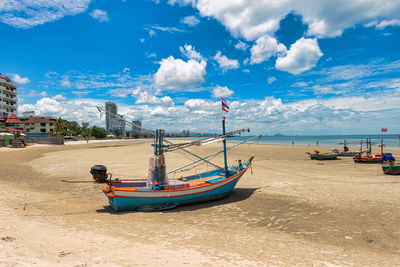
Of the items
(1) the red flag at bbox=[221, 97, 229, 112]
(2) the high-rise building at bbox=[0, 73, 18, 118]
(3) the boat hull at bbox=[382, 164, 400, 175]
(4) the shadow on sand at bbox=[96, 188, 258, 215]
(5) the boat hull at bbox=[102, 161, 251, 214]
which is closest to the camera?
(5) the boat hull at bbox=[102, 161, 251, 214]

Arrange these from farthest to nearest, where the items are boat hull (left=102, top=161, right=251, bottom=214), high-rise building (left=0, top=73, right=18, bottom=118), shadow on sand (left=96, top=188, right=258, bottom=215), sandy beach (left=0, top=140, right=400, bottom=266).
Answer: high-rise building (left=0, top=73, right=18, bottom=118) < shadow on sand (left=96, top=188, right=258, bottom=215) < boat hull (left=102, top=161, right=251, bottom=214) < sandy beach (left=0, top=140, right=400, bottom=266)

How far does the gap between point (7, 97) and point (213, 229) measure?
328 ft

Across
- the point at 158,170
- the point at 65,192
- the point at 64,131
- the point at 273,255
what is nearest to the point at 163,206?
the point at 158,170

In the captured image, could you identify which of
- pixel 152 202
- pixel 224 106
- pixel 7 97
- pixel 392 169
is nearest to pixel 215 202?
pixel 152 202

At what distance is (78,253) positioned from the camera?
5621 mm

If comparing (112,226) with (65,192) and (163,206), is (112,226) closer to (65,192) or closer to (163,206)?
(163,206)

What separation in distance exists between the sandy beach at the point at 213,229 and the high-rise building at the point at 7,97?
273 feet

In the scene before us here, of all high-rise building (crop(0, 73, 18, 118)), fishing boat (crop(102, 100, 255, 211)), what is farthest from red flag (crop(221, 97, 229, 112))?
high-rise building (crop(0, 73, 18, 118))

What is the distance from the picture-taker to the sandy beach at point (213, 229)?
230 inches

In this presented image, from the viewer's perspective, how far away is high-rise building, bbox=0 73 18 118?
7488cm

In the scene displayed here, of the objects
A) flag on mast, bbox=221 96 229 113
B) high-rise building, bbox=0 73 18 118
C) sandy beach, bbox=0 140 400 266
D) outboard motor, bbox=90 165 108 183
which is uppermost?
high-rise building, bbox=0 73 18 118

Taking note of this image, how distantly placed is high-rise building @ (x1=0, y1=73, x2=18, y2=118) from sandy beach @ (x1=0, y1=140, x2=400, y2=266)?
83280 mm

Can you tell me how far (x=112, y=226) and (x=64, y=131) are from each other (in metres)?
78.1

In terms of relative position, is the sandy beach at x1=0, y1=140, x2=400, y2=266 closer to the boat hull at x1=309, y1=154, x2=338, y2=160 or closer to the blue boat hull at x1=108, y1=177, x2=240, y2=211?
the blue boat hull at x1=108, y1=177, x2=240, y2=211
